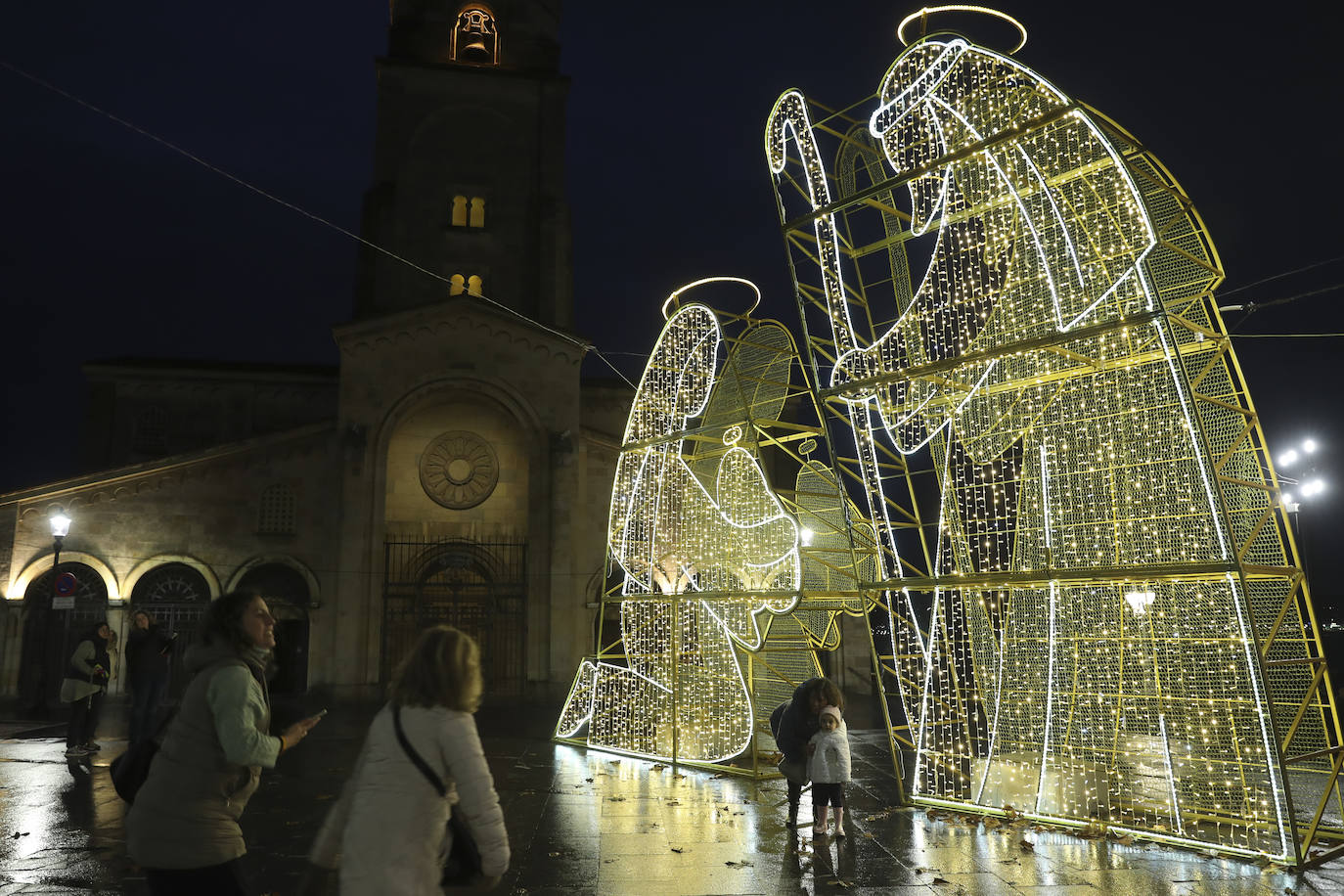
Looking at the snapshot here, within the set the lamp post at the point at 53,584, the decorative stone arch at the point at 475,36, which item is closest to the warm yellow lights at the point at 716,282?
the lamp post at the point at 53,584

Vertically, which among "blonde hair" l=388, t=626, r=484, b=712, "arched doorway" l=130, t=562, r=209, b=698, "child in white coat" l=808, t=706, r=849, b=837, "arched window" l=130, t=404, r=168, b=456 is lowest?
"child in white coat" l=808, t=706, r=849, b=837

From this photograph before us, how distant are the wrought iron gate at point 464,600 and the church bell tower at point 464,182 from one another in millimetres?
7661

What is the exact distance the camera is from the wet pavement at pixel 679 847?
6.60m

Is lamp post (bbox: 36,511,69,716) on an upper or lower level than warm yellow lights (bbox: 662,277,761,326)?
lower

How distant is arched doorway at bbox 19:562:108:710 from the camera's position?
72.1 ft

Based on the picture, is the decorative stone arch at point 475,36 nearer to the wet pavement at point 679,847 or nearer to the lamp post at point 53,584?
the lamp post at point 53,584

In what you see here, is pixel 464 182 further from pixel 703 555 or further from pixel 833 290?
pixel 833 290

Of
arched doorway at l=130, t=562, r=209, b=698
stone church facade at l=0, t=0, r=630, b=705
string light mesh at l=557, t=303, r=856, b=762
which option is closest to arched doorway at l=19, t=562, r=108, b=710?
stone church facade at l=0, t=0, r=630, b=705

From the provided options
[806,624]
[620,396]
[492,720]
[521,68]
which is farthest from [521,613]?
[521,68]

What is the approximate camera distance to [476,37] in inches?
1264

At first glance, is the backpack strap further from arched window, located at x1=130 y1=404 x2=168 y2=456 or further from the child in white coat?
arched window, located at x1=130 y1=404 x2=168 y2=456

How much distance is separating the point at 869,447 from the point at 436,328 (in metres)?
17.1

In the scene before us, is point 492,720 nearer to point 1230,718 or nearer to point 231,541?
point 231,541

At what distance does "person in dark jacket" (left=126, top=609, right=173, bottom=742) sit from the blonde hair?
9.36 metres
